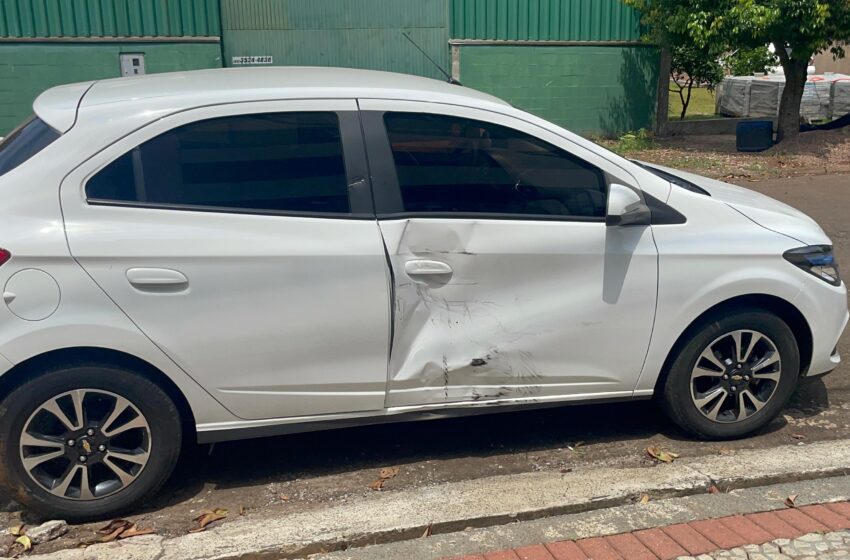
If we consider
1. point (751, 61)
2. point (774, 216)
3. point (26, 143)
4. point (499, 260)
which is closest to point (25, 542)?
point (26, 143)

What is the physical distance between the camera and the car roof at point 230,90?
11.3 feet

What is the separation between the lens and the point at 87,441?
3.33 m

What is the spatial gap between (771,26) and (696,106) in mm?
12881

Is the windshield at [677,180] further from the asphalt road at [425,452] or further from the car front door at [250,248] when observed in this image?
the car front door at [250,248]

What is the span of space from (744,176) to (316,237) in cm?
1013

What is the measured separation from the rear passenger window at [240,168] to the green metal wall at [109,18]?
12.0m

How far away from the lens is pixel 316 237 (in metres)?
3.42

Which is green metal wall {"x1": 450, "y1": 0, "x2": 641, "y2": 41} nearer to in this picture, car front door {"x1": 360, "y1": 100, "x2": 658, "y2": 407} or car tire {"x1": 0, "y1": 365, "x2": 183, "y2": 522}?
car front door {"x1": 360, "y1": 100, "x2": 658, "y2": 407}

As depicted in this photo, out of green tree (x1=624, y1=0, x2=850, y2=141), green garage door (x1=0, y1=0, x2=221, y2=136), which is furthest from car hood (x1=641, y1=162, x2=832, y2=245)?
green garage door (x1=0, y1=0, x2=221, y2=136)

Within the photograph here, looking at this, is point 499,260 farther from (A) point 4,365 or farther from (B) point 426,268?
(A) point 4,365

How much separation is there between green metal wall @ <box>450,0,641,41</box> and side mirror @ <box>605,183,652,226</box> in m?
12.1

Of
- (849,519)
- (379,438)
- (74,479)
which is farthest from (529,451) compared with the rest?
(74,479)

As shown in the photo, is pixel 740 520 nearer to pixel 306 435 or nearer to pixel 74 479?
pixel 306 435

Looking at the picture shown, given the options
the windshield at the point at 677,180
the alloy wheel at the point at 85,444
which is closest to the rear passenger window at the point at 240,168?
the alloy wheel at the point at 85,444
